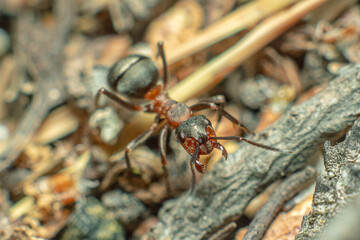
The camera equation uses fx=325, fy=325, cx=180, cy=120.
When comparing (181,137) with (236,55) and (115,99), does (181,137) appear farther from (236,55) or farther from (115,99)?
(236,55)

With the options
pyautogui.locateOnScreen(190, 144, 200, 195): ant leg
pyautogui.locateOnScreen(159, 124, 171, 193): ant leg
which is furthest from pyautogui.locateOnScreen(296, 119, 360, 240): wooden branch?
pyautogui.locateOnScreen(159, 124, 171, 193): ant leg

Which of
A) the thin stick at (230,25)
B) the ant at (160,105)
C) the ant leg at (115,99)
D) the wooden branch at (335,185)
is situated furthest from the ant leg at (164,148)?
the wooden branch at (335,185)

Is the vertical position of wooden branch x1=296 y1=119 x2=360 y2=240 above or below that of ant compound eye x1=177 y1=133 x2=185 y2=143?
below

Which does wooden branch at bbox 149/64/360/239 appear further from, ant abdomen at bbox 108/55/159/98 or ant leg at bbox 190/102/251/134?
ant abdomen at bbox 108/55/159/98

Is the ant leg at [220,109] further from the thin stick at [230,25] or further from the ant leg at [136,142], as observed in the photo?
the thin stick at [230,25]

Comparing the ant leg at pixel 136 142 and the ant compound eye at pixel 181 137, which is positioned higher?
the ant leg at pixel 136 142

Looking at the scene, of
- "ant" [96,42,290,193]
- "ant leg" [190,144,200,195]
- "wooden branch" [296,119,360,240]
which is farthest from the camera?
"ant" [96,42,290,193]
